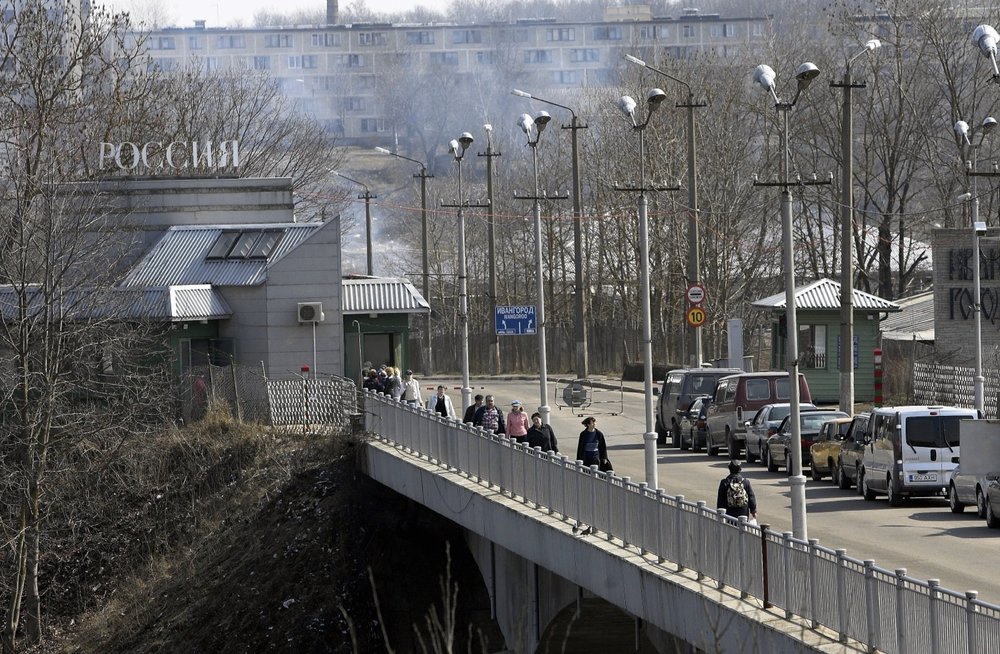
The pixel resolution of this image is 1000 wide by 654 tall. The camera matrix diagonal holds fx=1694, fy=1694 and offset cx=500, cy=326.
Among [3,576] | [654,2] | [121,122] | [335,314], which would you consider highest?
[654,2]

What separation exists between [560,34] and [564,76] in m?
4.78

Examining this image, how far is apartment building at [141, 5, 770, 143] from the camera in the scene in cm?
17000

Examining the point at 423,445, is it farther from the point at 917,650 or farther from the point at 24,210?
the point at 917,650

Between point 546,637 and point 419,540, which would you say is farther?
point 419,540

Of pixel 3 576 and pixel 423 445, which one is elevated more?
pixel 423 445

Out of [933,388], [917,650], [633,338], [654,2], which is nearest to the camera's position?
[917,650]

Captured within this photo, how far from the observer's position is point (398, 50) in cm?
17775

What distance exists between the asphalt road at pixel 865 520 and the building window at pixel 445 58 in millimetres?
135849

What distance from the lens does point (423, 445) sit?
109 feet

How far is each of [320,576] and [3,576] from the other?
9.67 metres

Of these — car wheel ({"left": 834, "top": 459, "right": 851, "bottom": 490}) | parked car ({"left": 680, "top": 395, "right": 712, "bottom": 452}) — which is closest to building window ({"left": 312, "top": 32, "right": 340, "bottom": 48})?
parked car ({"left": 680, "top": 395, "right": 712, "bottom": 452})

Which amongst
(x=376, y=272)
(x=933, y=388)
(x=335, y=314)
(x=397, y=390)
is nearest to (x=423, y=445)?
(x=397, y=390)

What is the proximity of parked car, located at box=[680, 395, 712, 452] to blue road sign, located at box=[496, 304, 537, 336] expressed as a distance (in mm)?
4448

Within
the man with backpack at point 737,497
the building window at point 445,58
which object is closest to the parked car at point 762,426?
the man with backpack at point 737,497
